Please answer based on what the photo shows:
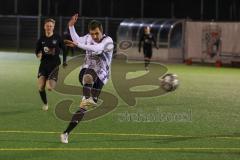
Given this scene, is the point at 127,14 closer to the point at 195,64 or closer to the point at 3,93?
the point at 195,64

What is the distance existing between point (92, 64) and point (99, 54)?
233mm

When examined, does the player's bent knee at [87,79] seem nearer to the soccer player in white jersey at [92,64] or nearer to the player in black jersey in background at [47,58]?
the soccer player in white jersey at [92,64]

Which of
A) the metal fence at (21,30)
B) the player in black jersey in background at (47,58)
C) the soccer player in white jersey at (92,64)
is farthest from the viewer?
the metal fence at (21,30)

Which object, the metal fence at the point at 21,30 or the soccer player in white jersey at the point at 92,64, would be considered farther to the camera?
the metal fence at the point at 21,30

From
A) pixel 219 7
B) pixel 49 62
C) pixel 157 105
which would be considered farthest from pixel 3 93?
pixel 219 7

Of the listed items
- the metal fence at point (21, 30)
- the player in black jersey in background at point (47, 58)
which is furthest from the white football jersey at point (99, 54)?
the metal fence at point (21, 30)

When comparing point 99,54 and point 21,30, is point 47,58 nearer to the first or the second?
point 99,54

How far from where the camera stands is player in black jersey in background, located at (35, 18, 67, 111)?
13.8 metres

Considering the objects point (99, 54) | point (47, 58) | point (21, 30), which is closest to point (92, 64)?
point (99, 54)

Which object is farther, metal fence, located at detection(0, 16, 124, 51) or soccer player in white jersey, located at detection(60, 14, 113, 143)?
metal fence, located at detection(0, 16, 124, 51)

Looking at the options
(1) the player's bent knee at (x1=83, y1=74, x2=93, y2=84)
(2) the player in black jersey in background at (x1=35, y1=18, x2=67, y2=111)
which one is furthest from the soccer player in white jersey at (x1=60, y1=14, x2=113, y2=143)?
(2) the player in black jersey in background at (x1=35, y1=18, x2=67, y2=111)

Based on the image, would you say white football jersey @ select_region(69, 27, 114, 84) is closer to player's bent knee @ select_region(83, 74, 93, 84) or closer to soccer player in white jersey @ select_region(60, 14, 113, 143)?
soccer player in white jersey @ select_region(60, 14, 113, 143)

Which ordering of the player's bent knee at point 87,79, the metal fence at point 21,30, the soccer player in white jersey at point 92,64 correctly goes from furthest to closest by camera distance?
the metal fence at point 21,30 < the player's bent knee at point 87,79 < the soccer player in white jersey at point 92,64

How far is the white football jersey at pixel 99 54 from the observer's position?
963 centimetres
